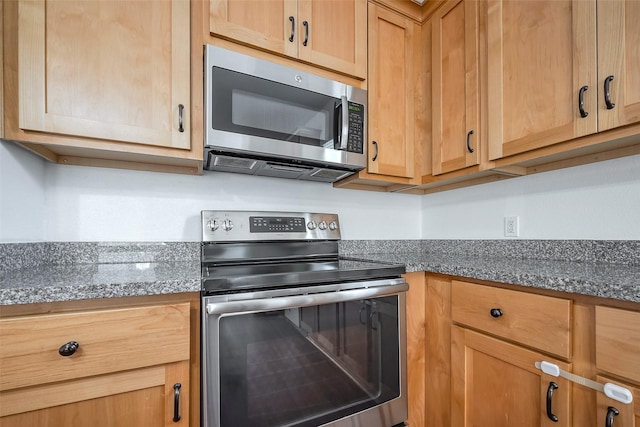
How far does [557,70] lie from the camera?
108cm

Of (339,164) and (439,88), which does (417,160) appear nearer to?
(439,88)

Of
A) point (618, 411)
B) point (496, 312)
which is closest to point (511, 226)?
point (496, 312)

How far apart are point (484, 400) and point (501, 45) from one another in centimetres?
144

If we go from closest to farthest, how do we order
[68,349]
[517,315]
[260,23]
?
1. [68,349]
2. [517,315]
3. [260,23]

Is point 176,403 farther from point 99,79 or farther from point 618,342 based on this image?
point 618,342

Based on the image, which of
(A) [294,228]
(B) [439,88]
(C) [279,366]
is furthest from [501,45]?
(C) [279,366]

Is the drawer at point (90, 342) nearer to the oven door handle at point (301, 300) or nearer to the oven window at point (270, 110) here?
the oven door handle at point (301, 300)

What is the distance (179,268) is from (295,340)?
54 centimetres

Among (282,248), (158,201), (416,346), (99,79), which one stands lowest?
(416,346)

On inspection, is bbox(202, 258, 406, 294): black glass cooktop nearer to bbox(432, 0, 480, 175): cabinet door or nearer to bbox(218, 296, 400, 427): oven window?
bbox(218, 296, 400, 427): oven window

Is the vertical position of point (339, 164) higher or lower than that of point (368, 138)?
lower

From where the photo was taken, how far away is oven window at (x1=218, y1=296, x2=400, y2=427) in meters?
0.92

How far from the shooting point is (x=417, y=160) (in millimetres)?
1644

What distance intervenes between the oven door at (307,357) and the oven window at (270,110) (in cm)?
66
